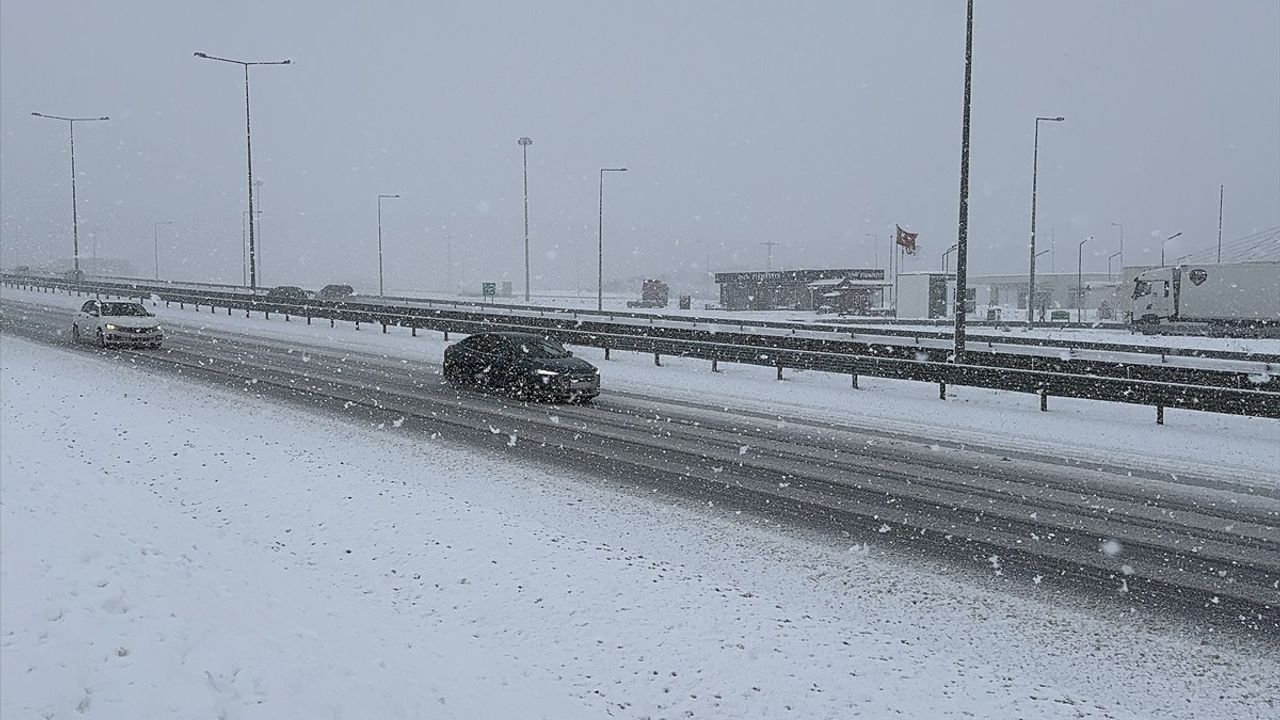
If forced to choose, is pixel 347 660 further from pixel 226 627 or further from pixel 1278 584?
pixel 1278 584

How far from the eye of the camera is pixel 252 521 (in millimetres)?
9367

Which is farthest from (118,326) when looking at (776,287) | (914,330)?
(776,287)

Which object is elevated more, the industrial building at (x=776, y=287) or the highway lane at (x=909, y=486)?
the industrial building at (x=776, y=287)

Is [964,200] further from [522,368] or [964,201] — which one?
[522,368]

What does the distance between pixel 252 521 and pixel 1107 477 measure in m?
10.3

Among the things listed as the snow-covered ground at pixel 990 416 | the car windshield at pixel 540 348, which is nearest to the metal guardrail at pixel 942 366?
the snow-covered ground at pixel 990 416

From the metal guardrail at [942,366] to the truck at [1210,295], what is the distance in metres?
27.4

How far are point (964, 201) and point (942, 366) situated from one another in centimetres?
349

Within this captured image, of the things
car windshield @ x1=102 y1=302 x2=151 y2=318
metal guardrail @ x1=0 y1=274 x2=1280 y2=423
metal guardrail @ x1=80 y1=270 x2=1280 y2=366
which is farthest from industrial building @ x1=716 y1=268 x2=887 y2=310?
car windshield @ x1=102 y1=302 x2=151 y2=318

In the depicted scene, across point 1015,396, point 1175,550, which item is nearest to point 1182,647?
point 1175,550

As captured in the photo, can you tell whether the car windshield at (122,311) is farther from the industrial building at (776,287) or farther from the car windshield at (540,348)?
the industrial building at (776,287)

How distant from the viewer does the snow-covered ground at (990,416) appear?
13461 mm

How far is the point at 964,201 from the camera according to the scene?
61.6 feet

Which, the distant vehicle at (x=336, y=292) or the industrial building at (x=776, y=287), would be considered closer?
the distant vehicle at (x=336, y=292)
